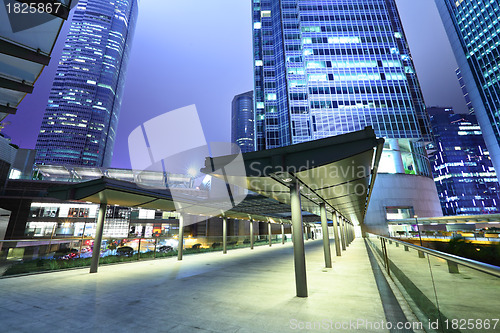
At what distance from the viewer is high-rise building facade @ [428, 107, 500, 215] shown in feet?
382

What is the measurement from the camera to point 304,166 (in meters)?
5.75

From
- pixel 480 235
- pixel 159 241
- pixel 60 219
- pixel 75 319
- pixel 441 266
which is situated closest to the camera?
pixel 441 266

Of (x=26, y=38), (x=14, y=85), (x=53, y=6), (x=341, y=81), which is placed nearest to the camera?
(x=53, y=6)

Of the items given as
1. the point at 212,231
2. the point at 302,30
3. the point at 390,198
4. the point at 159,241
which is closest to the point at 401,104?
the point at 390,198

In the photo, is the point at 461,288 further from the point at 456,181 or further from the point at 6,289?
the point at 456,181

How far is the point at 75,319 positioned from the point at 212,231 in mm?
49698

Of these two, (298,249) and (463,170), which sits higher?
(463,170)

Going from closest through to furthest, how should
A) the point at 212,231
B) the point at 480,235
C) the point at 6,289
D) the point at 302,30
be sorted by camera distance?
the point at 6,289, the point at 480,235, the point at 212,231, the point at 302,30

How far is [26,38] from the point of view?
19.1ft

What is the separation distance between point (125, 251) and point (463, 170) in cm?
17255

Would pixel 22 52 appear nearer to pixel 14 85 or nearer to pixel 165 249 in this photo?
pixel 14 85

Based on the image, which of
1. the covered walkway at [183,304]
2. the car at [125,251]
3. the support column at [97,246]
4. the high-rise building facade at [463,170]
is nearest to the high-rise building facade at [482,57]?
the high-rise building facade at [463,170]

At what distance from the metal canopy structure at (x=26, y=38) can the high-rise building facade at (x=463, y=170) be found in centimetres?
16788

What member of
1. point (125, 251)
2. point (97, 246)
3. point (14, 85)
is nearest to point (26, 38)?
point (14, 85)
